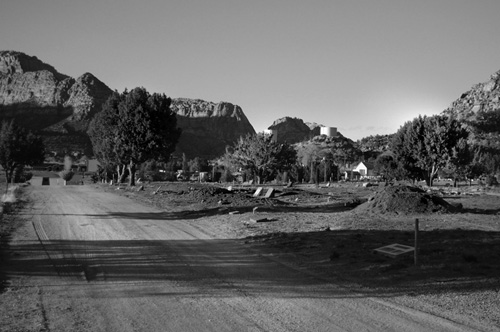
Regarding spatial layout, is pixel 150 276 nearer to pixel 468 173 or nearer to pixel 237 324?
pixel 237 324

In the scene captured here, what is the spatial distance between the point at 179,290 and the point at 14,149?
173 ft

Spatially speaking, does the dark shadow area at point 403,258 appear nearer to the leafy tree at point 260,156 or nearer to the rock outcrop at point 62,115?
the leafy tree at point 260,156

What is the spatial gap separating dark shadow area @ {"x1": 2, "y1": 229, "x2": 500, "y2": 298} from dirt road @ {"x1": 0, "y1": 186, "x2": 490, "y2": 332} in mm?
28

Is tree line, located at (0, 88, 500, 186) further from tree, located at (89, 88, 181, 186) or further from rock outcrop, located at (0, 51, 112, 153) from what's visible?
rock outcrop, located at (0, 51, 112, 153)

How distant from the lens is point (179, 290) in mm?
7441

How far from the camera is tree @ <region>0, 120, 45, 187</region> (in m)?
50.9

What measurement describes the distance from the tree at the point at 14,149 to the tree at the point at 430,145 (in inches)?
1849

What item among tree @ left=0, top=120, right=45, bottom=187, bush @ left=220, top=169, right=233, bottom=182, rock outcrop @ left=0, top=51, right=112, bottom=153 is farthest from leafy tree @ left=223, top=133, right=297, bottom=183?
rock outcrop @ left=0, top=51, right=112, bottom=153

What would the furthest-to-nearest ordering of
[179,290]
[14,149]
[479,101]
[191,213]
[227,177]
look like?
[479,101]
[227,177]
[14,149]
[191,213]
[179,290]

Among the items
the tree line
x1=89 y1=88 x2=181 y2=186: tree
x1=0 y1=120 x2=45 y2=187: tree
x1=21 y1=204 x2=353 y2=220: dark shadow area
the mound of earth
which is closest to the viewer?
x1=21 y1=204 x2=353 y2=220: dark shadow area

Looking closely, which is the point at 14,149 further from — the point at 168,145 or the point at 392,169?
the point at 392,169

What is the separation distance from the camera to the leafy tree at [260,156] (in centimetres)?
4894

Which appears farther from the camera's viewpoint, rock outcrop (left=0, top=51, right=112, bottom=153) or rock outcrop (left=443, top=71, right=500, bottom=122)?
rock outcrop (left=443, top=71, right=500, bottom=122)

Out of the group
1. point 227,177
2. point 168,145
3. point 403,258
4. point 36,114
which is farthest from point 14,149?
point 36,114
